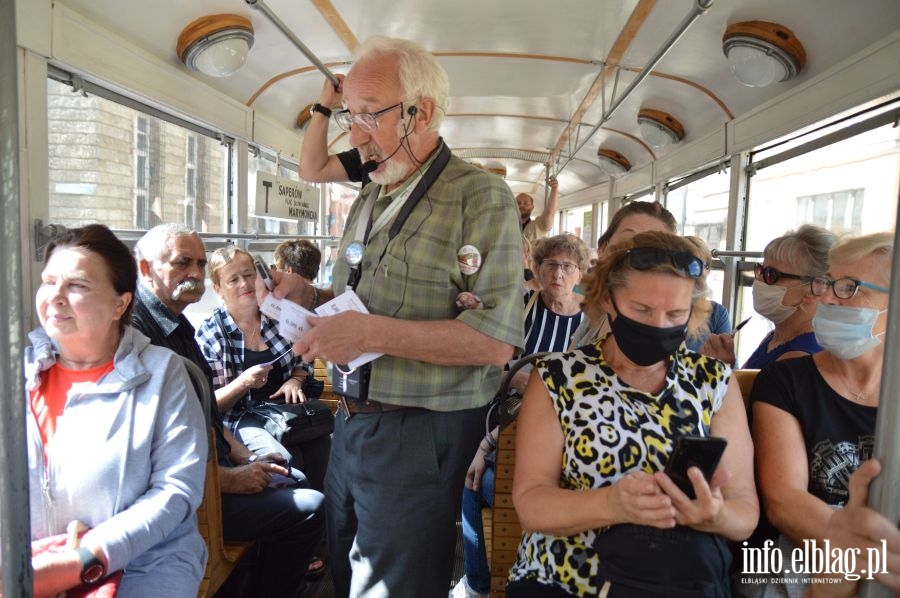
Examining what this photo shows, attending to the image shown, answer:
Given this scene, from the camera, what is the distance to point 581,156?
7.68m

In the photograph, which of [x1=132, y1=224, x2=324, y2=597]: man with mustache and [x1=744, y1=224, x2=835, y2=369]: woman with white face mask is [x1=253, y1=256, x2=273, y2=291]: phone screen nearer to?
[x1=132, y1=224, x2=324, y2=597]: man with mustache

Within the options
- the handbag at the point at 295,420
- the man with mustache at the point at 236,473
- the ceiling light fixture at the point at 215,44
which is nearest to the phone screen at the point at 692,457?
the man with mustache at the point at 236,473

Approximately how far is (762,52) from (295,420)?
3.26m

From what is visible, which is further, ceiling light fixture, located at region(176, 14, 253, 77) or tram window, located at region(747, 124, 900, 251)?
ceiling light fixture, located at region(176, 14, 253, 77)

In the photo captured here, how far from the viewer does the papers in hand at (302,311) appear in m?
1.52

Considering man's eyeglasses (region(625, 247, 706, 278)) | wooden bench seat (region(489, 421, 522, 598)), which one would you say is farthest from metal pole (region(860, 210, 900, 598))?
wooden bench seat (region(489, 421, 522, 598))

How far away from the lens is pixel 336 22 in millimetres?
3572

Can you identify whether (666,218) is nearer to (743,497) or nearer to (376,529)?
(743,497)

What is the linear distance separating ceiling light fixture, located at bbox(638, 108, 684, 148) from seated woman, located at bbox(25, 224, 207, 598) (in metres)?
4.72

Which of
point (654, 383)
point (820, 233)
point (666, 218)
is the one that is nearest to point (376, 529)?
point (654, 383)

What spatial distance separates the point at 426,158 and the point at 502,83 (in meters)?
3.54

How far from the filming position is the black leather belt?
5.11ft

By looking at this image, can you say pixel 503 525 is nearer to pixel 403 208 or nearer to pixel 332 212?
pixel 403 208

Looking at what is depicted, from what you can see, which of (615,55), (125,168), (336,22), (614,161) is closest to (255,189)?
(125,168)
